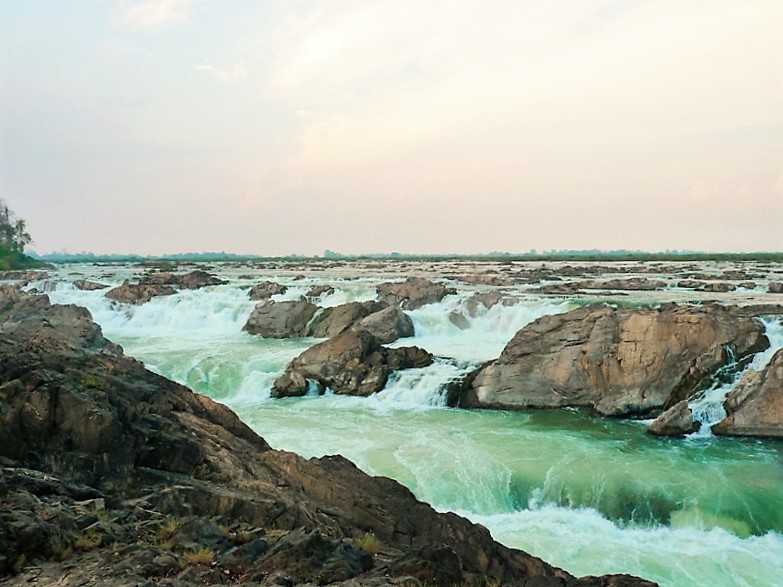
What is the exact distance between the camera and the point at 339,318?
2856cm

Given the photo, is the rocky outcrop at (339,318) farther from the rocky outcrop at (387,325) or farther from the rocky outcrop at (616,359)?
the rocky outcrop at (616,359)

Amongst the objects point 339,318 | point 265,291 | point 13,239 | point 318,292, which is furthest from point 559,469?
point 13,239

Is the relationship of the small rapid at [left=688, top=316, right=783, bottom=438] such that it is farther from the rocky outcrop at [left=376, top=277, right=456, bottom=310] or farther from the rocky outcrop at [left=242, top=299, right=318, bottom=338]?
the rocky outcrop at [left=242, top=299, right=318, bottom=338]

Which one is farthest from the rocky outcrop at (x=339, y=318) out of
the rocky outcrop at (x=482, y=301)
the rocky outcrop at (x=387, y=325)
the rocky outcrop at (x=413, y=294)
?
the rocky outcrop at (x=482, y=301)

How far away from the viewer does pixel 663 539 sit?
32.6ft

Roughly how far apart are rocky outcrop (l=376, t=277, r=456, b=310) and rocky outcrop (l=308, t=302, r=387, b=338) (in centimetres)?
208

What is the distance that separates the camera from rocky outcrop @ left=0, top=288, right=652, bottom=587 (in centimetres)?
428

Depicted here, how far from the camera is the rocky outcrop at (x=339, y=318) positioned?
2803 centimetres

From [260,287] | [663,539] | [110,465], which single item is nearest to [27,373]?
[110,465]

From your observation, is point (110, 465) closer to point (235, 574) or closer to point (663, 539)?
point (235, 574)

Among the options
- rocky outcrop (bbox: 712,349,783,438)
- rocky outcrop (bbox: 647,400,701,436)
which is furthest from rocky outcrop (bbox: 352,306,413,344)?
rocky outcrop (bbox: 712,349,783,438)

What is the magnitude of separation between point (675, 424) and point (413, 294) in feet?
62.0

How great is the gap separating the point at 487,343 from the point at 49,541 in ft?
76.4

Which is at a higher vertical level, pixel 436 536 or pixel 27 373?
pixel 27 373
